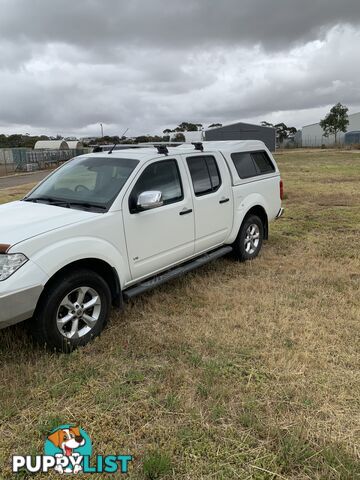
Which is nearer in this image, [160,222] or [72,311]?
[72,311]

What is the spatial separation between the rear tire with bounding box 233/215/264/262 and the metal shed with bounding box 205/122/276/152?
5770cm

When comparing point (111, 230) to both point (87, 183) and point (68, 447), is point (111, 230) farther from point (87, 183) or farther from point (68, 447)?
point (68, 447)

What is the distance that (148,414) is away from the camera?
2826 mm

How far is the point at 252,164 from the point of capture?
246 inches

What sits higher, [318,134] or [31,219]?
[318,134]

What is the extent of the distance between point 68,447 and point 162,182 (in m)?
2.83

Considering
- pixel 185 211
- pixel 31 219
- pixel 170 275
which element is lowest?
pixel 170 275

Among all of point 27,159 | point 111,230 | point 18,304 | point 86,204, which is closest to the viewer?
point 18,304

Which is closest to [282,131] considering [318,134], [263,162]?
[318,134]

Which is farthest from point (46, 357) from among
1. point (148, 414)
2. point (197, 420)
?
point (197, 420)

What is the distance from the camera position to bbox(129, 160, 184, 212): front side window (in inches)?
164

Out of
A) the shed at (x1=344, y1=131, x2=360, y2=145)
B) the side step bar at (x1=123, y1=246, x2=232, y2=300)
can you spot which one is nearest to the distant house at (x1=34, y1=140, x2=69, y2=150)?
the shed at (x1=344, y1=131, x2=360, y2=145)

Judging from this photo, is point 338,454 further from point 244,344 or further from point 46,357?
point 46,357

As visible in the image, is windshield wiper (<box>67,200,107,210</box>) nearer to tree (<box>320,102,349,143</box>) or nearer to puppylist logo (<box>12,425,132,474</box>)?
puppylist logo (<box>12,425,132,474</box>)
